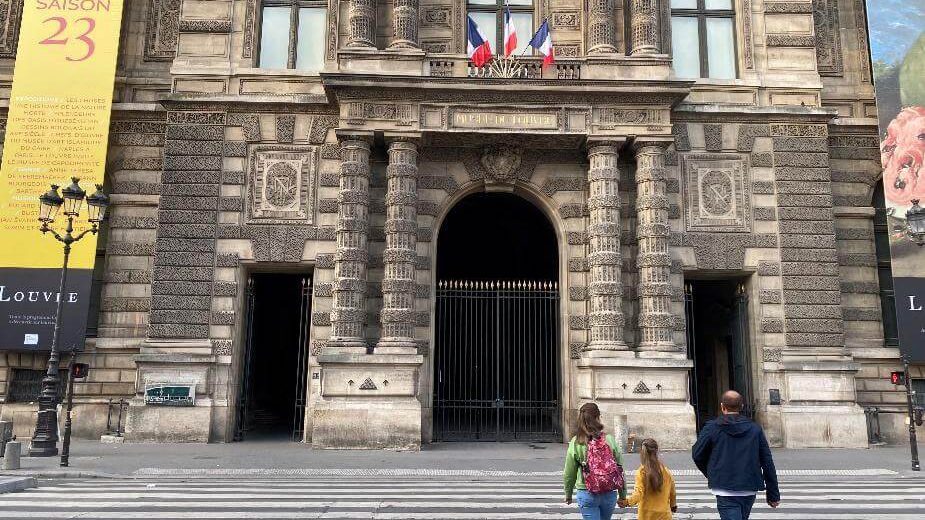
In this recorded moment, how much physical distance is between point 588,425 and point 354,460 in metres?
10.5

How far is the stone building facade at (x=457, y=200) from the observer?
19594 mm

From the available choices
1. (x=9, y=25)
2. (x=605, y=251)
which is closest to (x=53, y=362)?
(x=9, y=25)

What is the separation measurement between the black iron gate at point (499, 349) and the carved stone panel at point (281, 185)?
478 centimetres

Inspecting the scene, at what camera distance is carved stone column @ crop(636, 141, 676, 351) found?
19.6 metres

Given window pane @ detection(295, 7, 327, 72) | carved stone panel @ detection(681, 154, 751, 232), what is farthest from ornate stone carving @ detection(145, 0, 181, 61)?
carved stone panel @ detection(681, 154, 751, 232)

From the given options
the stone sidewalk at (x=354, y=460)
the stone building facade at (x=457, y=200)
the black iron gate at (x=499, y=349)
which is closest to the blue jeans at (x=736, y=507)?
the stone sidewalk at (x=354, y=460)

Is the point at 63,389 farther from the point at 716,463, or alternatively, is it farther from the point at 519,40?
the point at 716,463

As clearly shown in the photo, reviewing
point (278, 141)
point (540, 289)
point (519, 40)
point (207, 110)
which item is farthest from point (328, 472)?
point (519, 40)

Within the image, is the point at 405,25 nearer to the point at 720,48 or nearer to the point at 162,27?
the point at 162,27

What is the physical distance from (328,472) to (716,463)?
31.5 feet

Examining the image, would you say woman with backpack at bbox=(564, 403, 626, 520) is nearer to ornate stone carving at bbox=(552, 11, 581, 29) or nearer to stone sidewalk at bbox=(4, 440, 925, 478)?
stone sidewalk at bbox=(4, 440, 925, 478)

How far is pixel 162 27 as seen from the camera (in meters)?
23.6

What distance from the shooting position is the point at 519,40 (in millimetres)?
22359

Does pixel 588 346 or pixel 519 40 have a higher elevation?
pixel 519 40
